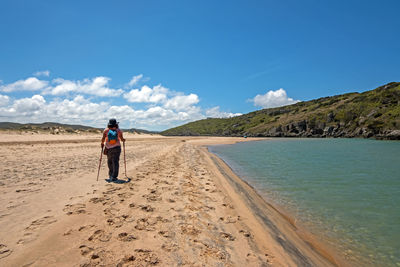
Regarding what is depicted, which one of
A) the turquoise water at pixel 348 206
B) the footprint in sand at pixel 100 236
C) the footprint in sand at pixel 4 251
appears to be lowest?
the turquoise water at pixel 348 206

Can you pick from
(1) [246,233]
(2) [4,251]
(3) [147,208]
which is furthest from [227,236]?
(2) [4,251]

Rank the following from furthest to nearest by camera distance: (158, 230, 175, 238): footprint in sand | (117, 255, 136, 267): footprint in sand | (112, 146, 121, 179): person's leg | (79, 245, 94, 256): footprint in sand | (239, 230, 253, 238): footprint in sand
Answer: (112, 146, 121, 179): person's leg < (239, 230, 253, 238): footprint in sand < (158, 230, 175, 238): footprint in sand < (79, 245, 94, 256): footprint in sand < (117, 255, 136, 267): footprint in sand

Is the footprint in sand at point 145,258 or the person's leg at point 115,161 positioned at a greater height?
the person's leg at point 115,161

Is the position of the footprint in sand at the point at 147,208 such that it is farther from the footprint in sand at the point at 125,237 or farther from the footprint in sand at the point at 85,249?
the footprint in sand at the point at 85,249

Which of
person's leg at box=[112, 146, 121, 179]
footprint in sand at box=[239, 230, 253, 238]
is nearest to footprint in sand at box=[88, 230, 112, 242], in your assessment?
footprint in sand at box=[239, 230, 253, 238]

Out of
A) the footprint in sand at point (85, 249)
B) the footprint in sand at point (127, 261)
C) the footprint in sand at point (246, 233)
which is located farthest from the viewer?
the footprint in sand at point (246, 233)

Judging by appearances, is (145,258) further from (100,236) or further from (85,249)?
(100,236)

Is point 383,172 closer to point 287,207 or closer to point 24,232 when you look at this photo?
point 287,207

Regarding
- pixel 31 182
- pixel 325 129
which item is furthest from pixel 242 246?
pixel 325 129

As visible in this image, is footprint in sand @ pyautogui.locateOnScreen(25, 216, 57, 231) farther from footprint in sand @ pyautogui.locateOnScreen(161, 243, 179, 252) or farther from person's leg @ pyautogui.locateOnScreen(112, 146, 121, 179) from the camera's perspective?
person's leg @ pyautogui.locateOnScreen(112, 146, 121, 179)

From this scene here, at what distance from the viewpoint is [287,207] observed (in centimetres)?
812

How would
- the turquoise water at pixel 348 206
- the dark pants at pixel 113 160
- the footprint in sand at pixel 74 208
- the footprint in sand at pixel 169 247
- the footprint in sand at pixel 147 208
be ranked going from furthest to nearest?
the dark pants at pixel 113 160
the footprint in sand at pixel 147 208
the footprint in sand at pixel 74 208
the turquoise water at pixel 348 206
the footprint in sand at pixel 169 247

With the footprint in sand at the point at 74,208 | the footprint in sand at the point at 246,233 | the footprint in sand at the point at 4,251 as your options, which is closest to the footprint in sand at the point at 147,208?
the footprint in sand at the point at 74,208

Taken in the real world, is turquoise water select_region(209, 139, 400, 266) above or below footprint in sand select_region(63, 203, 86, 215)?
below
